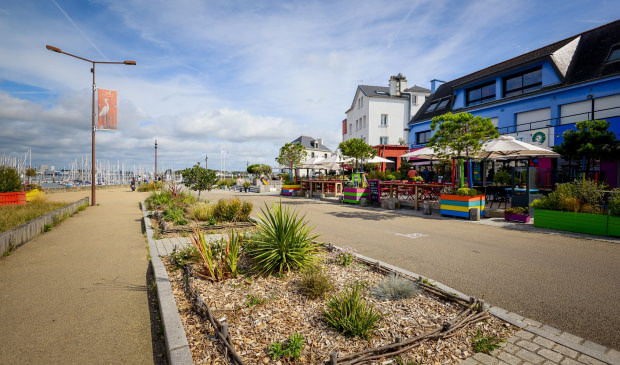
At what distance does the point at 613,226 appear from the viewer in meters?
7.60

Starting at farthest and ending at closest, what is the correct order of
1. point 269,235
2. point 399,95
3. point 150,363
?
point 399,95 < point 269,235 < point 150,363

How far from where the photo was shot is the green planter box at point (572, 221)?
784 centimetres

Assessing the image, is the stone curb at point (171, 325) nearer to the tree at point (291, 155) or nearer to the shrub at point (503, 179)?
the shrub at point (503, 179)

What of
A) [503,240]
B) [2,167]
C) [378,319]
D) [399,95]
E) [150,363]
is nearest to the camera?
[150,363]

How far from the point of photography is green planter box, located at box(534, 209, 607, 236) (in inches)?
309

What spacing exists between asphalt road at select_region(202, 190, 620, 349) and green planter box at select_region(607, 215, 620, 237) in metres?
0.75

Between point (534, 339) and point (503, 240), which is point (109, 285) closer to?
point (534, 339)

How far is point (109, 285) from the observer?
14.7ft

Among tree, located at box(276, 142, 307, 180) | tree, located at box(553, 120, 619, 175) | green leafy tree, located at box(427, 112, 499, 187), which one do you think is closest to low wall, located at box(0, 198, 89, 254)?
green leafy tree, located at box(427, 112, 499, 187)

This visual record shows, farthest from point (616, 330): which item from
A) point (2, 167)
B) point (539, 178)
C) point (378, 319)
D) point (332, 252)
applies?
point (2, 167)

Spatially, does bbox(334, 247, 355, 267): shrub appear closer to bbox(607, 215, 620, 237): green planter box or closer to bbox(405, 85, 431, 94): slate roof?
bbox(607, 215, 620, 237): green planter box

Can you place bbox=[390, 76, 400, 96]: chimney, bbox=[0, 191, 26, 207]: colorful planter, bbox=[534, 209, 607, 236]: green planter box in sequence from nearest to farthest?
bbox=[534, 209, 607, 236]: green planter box < bbox=[0, 191, 26, 207]: colorful planter < bbox=[390, 76, 400, 96]: chimney

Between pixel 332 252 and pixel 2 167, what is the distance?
15825mm

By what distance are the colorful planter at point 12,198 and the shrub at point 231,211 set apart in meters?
9.37
